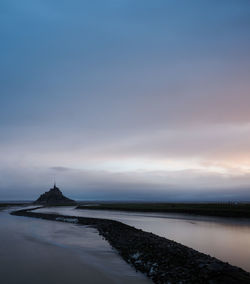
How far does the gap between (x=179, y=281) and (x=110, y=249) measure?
400 inches

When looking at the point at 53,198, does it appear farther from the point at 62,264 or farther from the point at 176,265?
the point at 176,265

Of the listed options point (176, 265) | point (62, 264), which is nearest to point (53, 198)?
point (62, 264)

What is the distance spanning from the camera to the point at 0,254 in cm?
1869

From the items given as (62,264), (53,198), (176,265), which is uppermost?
(176,265)

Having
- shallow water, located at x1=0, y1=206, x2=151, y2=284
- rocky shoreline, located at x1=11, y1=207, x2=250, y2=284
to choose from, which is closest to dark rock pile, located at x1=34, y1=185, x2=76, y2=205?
shallow water, located at x1=0, y1=206, x2=151, y2=284

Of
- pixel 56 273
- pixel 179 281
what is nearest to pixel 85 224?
pixel 56 273

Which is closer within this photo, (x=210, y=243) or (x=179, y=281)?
(x=179, y=281)

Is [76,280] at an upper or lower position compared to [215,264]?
lower

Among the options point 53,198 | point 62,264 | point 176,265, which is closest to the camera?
point 176,265

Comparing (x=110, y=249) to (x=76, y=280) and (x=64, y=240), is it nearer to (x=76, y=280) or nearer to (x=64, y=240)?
(x=64, y=240)

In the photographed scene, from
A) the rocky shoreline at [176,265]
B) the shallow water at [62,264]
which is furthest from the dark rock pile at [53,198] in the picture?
the rocky shoreline at [176,265]

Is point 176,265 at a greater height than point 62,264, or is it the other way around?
point 176,265

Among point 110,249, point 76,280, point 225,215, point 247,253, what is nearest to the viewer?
point 76,280

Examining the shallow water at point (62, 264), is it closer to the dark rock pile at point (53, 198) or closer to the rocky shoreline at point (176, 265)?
the rocky shoreline at point (176, 265)
